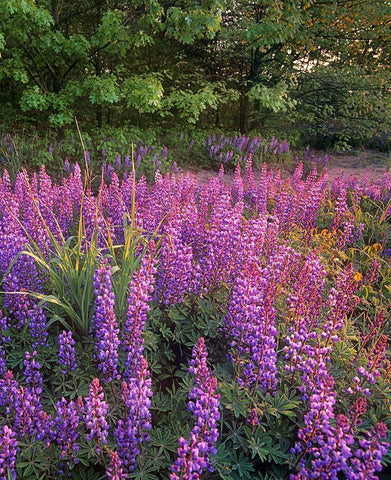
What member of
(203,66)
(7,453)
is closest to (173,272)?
(7,453)

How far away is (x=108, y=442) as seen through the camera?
76.4 inches

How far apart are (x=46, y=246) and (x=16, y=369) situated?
0.89 metres

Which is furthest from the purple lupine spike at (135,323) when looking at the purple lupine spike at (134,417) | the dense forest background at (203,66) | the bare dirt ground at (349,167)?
the bare dirt ground at (349,167)

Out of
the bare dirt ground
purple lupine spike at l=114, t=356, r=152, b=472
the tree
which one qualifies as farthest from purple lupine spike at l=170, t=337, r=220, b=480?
the bare dirt ground

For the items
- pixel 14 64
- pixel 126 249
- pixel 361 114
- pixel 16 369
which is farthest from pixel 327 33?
pixel 16 369

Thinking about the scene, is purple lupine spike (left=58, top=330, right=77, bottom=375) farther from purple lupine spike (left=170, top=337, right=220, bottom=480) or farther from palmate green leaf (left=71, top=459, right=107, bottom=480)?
purple lupine spike (left=170, top=337, right=220, bottom=480)

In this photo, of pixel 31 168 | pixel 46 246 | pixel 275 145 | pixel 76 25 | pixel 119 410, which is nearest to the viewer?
pixel 119 410

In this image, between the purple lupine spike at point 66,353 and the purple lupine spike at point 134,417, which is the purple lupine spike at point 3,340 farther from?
the purple lupine spike at point 134,417

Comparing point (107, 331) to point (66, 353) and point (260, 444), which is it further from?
point (260, 444)

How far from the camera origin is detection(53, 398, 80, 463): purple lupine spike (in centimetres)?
174

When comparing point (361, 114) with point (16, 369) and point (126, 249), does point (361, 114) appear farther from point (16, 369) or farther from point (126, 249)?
point (16, 369)

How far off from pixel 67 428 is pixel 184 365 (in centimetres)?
88

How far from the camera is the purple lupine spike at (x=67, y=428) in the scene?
1.74m

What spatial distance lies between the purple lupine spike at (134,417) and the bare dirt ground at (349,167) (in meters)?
6.18
